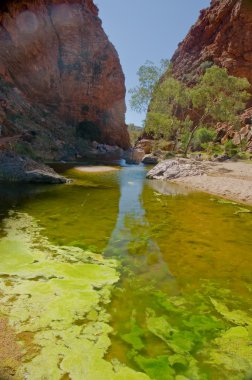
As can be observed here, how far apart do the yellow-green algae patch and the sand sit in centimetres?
1108

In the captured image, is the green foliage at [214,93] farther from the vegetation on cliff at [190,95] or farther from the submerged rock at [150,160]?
the submerged rock at [150,160]

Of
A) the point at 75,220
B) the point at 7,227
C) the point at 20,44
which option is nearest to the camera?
the point at 7,227

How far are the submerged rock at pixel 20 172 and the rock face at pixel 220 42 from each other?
67.6 m

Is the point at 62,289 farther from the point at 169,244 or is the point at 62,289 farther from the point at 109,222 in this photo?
the point at 109,222

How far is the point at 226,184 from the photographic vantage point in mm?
19406

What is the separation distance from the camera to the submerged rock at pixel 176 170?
25.3m

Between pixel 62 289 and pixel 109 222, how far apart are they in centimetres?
522

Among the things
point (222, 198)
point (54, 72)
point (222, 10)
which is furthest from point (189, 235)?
point (222, 10)

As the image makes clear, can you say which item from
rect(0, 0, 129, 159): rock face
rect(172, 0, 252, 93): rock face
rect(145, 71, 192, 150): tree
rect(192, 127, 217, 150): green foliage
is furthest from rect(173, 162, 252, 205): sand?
rect(172, 0, 252, 93): rock face

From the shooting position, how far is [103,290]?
19.4ft

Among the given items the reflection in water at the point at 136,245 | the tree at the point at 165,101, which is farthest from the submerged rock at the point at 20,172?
the tree at the point at 165,101

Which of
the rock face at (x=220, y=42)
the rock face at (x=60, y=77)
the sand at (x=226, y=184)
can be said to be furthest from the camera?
the rock face at (x=220, y=42)

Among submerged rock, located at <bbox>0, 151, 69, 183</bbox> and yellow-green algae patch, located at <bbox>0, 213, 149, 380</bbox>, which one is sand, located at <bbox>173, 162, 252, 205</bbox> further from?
yellow-green algae patch, located at <bbox>0, 213, 149, 380</bbox>

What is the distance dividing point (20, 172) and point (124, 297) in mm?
15824
